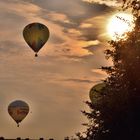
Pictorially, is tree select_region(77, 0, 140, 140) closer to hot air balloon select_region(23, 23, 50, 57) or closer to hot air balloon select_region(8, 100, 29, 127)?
hot air balloon select_region(23, 23, 50, 57)

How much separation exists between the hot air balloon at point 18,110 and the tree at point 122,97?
1447 inches

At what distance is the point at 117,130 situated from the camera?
78.6 ft

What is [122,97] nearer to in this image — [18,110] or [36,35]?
[36,35]

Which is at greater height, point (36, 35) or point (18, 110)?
point (36, 35)

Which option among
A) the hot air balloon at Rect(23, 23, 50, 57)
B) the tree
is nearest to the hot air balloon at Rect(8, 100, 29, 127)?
the hot air balloon at Rect(23, 23, 50, 57)

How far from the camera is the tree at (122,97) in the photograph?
23.5 meters

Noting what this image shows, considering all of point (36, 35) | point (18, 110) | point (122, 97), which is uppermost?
point (36, 35)

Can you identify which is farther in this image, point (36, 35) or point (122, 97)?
point (36, 35)

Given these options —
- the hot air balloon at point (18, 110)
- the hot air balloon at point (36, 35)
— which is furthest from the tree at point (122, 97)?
the hot air balloon at point (18, 110)

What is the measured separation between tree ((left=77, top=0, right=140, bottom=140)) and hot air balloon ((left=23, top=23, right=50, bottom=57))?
27.3 metres

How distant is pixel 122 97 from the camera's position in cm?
2345

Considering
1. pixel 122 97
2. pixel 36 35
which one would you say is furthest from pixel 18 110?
pixel 122 97

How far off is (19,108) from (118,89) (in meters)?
39.8

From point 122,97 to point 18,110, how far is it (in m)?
40.3
